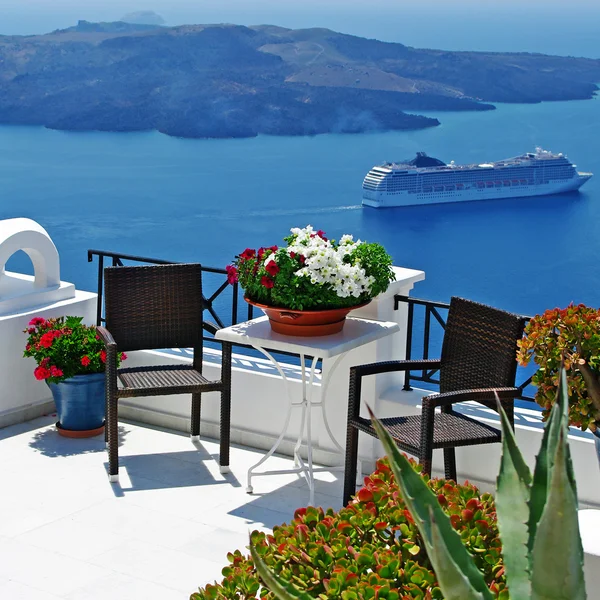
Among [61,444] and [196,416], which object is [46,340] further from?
[196,416]

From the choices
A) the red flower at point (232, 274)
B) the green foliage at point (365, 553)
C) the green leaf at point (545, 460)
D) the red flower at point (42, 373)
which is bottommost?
the red flower at point (42, 373)

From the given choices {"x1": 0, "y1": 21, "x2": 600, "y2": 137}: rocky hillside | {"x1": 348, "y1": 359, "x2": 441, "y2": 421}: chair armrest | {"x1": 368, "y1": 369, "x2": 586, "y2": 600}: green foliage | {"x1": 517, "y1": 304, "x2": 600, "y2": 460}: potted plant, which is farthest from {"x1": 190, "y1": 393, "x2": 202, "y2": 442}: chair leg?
{"x1": 0, "y1": 21, "x2": 600, "y2": 137}: rocky hillside

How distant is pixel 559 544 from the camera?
4.21 feet

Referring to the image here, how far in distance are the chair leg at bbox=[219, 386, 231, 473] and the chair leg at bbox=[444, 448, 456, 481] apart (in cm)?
99

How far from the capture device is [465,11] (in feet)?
141

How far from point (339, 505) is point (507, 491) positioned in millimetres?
2627

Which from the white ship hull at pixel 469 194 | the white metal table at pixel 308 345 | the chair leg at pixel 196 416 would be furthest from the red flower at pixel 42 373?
the white ship hull at pixel 469 194

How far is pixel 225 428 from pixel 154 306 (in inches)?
26.6

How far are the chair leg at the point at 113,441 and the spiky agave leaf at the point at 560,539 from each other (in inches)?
124

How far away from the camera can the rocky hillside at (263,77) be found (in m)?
36.0

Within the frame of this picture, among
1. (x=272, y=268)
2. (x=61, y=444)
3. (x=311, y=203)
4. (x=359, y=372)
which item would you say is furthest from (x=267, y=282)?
(x=311, y=203)

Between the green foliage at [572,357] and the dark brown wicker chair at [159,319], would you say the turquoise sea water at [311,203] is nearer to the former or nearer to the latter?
the dark brown wicker chair at [159,319]

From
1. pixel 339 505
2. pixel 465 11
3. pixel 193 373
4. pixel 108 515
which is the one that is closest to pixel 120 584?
pixel 108 515

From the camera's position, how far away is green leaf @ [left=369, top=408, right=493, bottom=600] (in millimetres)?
1376
